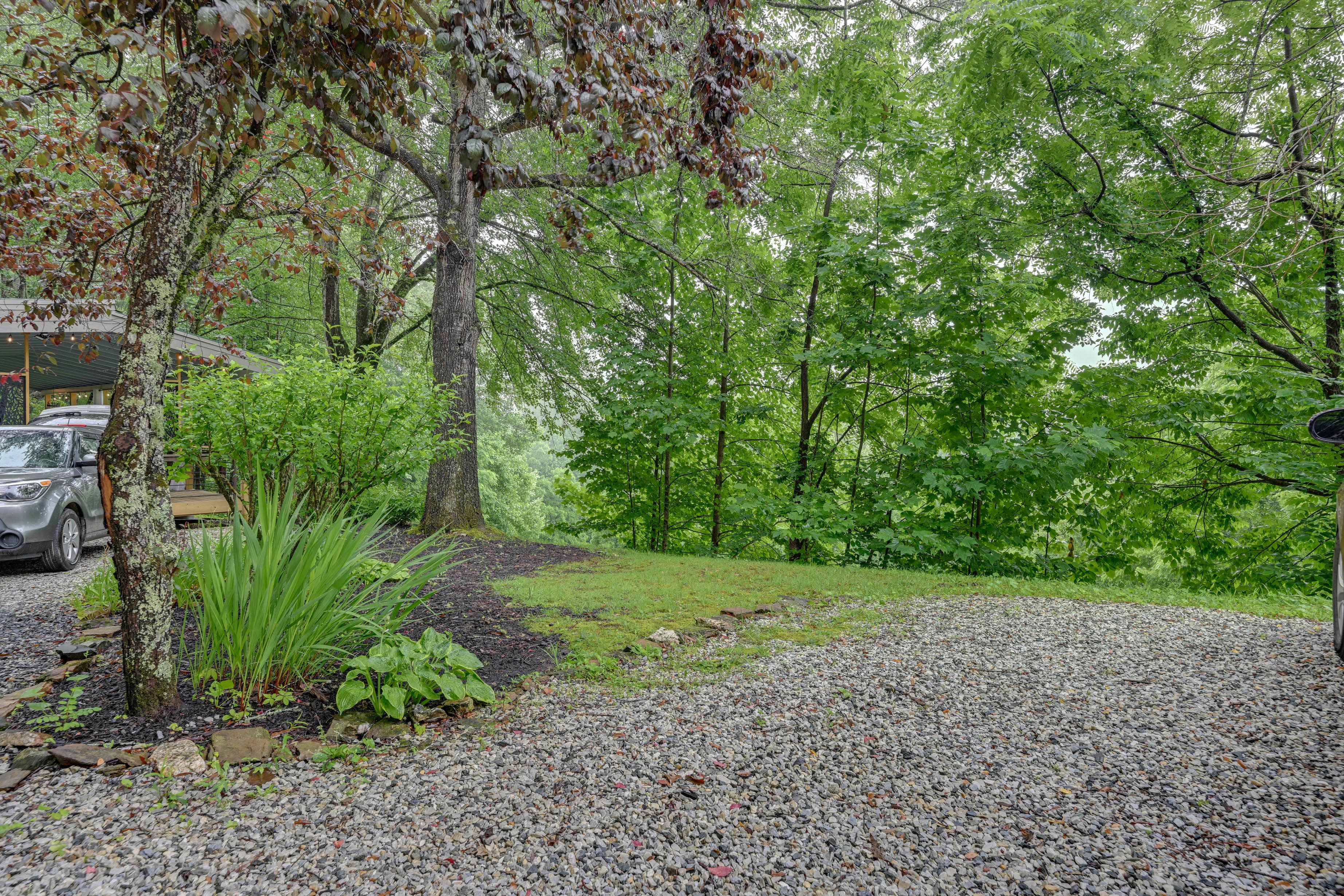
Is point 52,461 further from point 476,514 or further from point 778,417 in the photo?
point 778,417

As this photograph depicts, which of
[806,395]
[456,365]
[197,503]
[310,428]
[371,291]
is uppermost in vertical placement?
[371,291]

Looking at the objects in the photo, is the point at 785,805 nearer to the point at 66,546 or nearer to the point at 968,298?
the point at 968,298

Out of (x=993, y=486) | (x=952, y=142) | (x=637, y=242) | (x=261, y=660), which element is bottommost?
(x=261, y=660)

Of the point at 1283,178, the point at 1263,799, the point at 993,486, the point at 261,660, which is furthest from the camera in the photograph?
the point at 993,486

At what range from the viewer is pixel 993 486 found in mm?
7191

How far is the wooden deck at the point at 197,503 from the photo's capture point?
33.6 feet

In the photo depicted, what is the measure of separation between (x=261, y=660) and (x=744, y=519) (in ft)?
21.7

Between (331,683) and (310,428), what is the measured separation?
97.5 inches

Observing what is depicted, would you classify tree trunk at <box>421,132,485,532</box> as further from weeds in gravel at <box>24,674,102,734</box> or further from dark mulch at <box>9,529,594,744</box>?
weeds in gravel at <box>24,674,102,734</box>

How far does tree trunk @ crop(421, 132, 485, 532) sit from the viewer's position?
775 centimetres

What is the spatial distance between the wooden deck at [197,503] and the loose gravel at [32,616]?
3.86m

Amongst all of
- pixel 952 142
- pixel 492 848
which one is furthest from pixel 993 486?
pixel 492 848

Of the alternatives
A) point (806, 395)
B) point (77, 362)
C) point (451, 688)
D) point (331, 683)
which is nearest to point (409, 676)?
point (451, 688)

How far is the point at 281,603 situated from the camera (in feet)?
8.96
